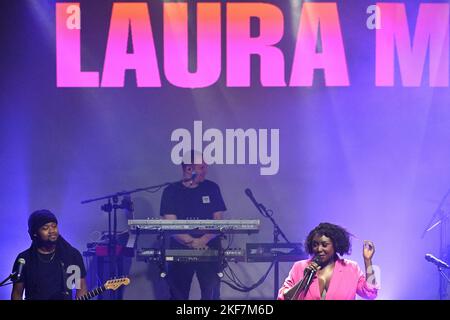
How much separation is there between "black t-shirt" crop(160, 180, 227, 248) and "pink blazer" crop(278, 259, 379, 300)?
1883mm

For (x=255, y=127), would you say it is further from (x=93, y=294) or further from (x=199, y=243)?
(x=93, y=294)

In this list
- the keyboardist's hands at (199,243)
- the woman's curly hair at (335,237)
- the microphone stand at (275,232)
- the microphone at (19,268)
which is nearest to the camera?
the woman's curly hair at (335,237)

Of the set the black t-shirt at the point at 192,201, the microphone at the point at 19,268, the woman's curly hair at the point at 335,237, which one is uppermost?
the black t-shirt at the point at 192,201

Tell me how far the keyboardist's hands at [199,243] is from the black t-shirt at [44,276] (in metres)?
1.35

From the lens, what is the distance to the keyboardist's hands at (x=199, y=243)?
7.82 metres

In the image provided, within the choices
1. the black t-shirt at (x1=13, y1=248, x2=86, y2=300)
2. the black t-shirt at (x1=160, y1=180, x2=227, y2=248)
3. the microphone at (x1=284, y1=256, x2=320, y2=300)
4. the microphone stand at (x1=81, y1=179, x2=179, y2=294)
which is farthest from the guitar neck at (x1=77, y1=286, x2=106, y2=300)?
the microphone at (x1=284, y1=256, x2=320, y2=300)

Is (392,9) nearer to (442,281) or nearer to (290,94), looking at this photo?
(290,94)

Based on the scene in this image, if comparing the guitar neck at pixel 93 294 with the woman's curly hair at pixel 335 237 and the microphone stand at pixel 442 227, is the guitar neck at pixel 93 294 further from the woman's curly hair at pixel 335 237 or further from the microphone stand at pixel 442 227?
the microphone stand at pixel 442 227

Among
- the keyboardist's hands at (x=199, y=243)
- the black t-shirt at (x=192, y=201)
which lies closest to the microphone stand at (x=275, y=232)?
the black t-shirt at (x=192, y=201)

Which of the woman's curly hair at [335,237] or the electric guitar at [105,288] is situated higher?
the woman's curly hair at [335,237]

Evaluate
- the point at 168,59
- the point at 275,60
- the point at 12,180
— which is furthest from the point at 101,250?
the point at 275,60

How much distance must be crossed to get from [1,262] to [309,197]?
3.62 meters

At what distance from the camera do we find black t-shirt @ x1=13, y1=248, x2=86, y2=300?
7.15 m

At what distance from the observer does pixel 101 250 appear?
782cm
